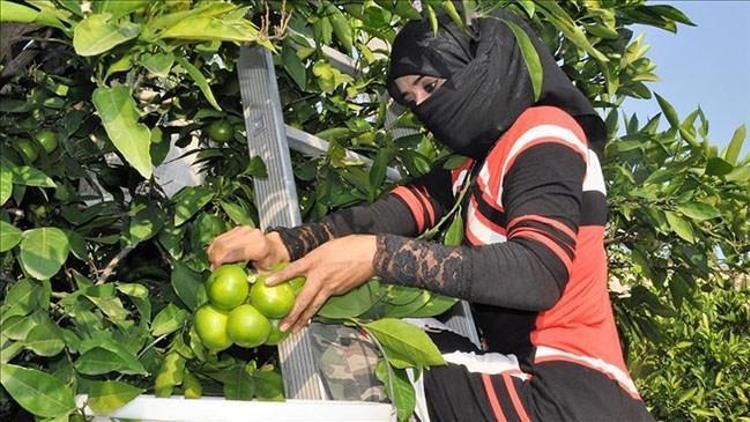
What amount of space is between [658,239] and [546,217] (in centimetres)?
124

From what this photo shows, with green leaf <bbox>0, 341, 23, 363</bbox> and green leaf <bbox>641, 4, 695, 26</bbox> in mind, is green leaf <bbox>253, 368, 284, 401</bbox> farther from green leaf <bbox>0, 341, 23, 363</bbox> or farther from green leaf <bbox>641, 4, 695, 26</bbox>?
green leaf <bbox>641, 4, 695, 26</bbox>

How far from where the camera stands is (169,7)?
3.05ft

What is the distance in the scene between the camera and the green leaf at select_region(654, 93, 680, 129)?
219cm

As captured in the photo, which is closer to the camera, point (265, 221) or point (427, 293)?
point (427, 293)

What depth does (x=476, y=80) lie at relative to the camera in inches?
57.0

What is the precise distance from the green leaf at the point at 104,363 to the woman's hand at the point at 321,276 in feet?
0.72

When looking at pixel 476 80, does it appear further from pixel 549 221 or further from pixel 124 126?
pixel 124 126

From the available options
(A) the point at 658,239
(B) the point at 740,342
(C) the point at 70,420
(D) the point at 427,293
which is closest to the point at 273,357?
(D) the point at 427,293

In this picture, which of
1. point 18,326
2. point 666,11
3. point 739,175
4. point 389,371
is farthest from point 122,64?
point 739,175

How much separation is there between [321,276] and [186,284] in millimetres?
207

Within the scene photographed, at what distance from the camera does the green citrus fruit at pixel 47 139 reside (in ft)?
4.49

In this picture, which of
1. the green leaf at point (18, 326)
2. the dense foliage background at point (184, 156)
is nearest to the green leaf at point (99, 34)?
the dense foliage background at point (184, 156)

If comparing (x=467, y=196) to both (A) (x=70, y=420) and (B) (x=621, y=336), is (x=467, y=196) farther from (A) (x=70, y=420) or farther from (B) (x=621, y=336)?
(B) (x=621, y=336)

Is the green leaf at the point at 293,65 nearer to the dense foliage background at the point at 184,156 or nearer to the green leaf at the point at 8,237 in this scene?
the dense foliage background at the point at 184,156
